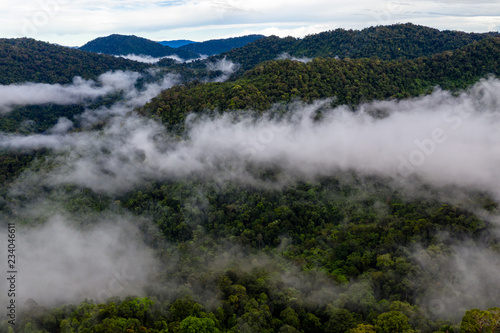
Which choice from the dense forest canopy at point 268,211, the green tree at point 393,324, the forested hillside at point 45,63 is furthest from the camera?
the forested hillside at point 45,63

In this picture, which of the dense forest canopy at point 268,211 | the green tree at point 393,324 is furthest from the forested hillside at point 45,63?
the green tree at point 393,324

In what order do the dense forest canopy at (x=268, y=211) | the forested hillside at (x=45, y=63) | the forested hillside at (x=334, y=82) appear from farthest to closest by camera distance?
1. the forested hillside at (x=45, y=63)
2. the forested hillside at (x=334, y=82)
3. the dense forest canopy at (x=268, y=211)

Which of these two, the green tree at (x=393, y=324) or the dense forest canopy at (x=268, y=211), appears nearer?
the green tree at (x=393, y=324)

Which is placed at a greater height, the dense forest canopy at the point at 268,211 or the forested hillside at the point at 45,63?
the forested hillside at the point at 45,63

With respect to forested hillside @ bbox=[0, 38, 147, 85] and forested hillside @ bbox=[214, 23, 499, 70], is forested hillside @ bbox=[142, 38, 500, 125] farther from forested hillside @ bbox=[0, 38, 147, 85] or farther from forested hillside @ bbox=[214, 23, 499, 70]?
forested hillside @ bbox=[0, 38, 147, 85]

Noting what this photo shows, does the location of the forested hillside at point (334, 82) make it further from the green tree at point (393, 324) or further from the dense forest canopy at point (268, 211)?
the green tree at point (393, 324)

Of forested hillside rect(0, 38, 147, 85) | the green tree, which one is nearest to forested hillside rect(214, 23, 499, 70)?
forested hillside rect(0, 38, 147, 85)

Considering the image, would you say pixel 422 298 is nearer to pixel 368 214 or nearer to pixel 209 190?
pixel 368 214

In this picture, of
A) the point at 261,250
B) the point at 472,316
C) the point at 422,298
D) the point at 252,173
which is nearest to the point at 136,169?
the point at 252,173

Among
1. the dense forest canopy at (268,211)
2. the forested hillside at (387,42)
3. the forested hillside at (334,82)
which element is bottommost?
the dense forest canopy at (268,211)
